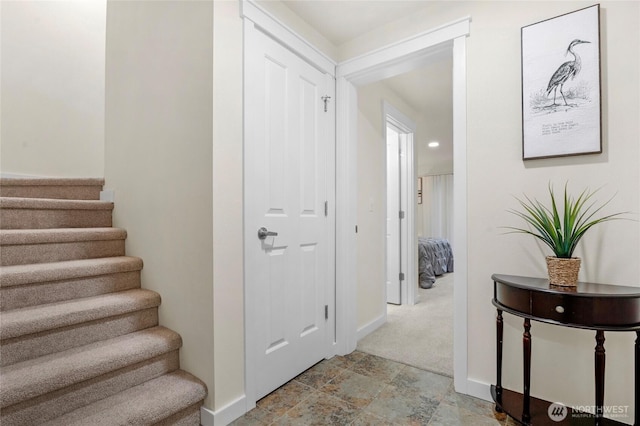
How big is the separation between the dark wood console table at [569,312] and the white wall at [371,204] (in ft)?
4.23

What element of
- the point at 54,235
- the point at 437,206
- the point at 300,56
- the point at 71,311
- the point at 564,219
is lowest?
the point at 71,311

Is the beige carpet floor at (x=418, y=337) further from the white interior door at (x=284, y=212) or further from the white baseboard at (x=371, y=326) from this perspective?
the white interior door at (x=284, y=212)

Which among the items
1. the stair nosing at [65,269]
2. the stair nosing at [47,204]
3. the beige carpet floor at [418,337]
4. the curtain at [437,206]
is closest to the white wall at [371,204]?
the beige carpet floor at [418,337]

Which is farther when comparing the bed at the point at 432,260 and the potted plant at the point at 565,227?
the bed at the point at 432,260

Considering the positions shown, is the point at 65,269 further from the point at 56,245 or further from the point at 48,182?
the point at 48,182

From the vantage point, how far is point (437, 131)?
5.43 metres

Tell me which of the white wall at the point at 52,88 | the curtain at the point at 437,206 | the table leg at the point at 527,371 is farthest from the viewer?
the curtain at the point at 437,206

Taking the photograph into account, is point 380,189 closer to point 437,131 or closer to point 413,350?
point 413,350

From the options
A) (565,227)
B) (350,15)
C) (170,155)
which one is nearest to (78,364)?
(170,155)

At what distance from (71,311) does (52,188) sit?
4.86ft

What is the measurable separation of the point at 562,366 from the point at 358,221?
1.62m

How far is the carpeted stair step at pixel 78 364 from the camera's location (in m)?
1.22

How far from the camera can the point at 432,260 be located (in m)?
5.23

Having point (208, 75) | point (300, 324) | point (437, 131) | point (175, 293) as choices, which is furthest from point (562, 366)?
point (437, 131)
